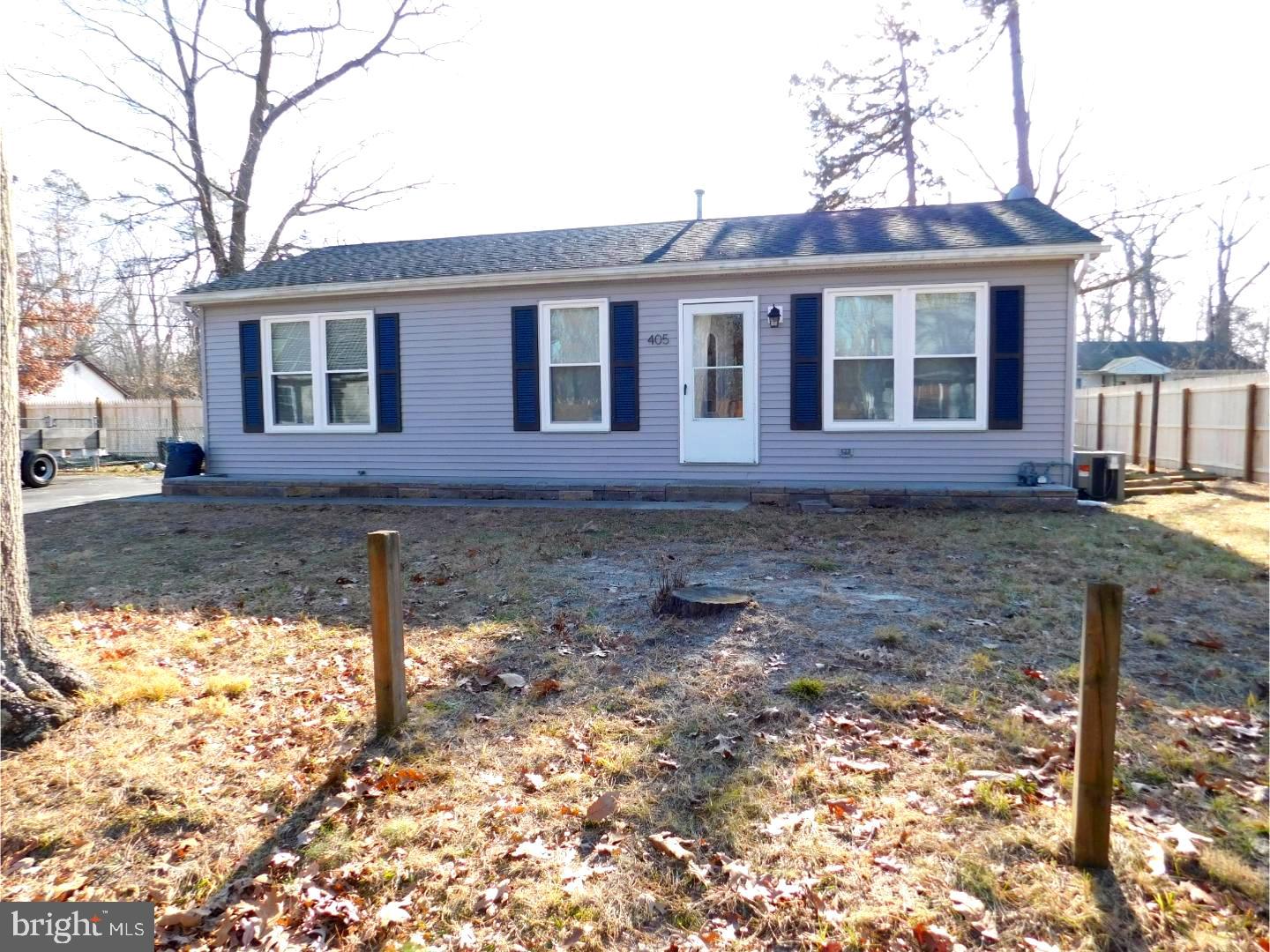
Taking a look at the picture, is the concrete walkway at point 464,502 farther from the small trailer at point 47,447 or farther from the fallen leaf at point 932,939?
the fallen leaf at point 932,939

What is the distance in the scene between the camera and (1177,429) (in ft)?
43.0

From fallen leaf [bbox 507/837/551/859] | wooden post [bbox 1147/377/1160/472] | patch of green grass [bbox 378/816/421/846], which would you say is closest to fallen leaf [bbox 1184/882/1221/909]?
fallen leaf [bbox 507/837/551/859]

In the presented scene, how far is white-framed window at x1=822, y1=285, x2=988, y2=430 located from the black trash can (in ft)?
29.1

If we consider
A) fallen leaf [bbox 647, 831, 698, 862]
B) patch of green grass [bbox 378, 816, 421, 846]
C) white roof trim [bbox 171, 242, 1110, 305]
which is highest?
white roof trim [bbox 171, 242, 1110, 305]

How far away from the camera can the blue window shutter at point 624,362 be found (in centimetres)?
963

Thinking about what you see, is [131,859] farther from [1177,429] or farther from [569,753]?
[1177,429]

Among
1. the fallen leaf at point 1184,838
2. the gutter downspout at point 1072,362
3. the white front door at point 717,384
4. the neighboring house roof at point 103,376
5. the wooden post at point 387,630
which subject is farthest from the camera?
the neighboring house roof at point 103,376

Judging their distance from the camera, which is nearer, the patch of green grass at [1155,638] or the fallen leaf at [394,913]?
the fallen leaf at [394,913]

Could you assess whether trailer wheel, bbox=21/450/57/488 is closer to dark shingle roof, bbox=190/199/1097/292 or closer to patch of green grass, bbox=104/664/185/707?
dark shingle roof, bbox=190/199/1097/292

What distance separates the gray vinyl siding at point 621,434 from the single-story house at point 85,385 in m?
22.6

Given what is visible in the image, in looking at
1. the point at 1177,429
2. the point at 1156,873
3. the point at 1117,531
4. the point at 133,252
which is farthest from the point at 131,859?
the point at 133,252

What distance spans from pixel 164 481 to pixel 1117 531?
1168cm

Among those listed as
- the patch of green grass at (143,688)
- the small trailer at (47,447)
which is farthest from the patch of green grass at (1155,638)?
the small trailer at (47,447)

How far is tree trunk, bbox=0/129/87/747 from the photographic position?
123 inches
